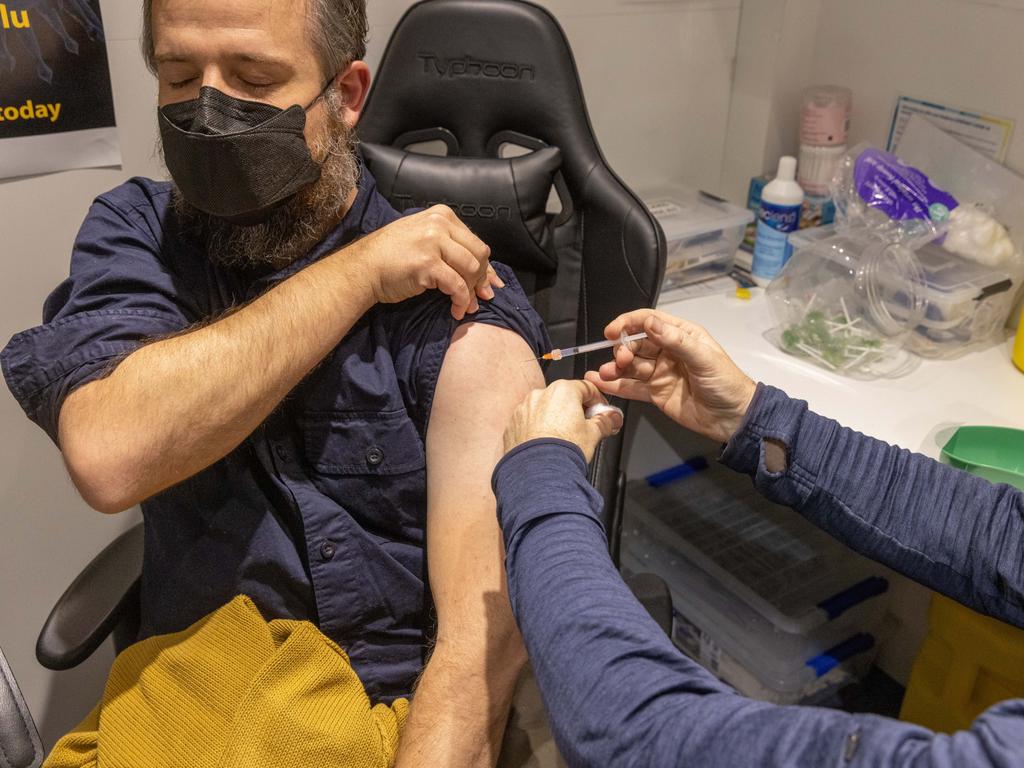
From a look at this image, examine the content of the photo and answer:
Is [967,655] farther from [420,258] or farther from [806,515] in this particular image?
[420,258]

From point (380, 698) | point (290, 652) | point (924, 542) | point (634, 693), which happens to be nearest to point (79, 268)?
point (290, 652)

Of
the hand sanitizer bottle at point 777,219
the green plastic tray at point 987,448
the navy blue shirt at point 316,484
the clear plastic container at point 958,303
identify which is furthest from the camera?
the hand sanitizer bottle at point 777,219

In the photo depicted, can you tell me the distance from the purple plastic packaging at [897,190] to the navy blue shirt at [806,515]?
2.95 feet

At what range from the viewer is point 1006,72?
1.84 metres

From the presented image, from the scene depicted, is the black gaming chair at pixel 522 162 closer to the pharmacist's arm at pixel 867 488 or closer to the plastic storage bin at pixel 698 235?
the pharmacist's arm at pixel 867 488

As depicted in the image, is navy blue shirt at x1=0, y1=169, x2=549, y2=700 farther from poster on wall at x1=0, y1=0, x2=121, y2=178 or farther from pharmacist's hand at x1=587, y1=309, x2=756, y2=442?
poster on wall at x1=0, y1=0, x2=121, y2=178

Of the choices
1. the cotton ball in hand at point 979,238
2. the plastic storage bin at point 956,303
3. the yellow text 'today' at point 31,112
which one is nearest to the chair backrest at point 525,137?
the yellow text 'today' at point 31,112

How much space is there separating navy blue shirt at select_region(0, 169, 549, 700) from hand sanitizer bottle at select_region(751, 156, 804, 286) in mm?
940

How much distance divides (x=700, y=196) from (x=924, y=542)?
127cm

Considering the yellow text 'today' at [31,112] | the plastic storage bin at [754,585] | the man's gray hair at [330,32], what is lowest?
the plastic storage bin at [754,585]

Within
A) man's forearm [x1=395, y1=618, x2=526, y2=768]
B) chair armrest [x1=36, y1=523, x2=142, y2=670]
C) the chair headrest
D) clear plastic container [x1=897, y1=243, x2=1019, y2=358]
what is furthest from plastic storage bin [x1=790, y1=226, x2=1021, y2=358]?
chair armrest [x1=36, y1=523, x2=142, y2=670]

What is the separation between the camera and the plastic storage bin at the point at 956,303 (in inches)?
70.2

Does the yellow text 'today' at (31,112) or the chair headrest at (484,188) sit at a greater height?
the yellow text 'today' at (31,112)

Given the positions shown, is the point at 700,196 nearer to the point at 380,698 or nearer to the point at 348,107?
the point at 348,107
